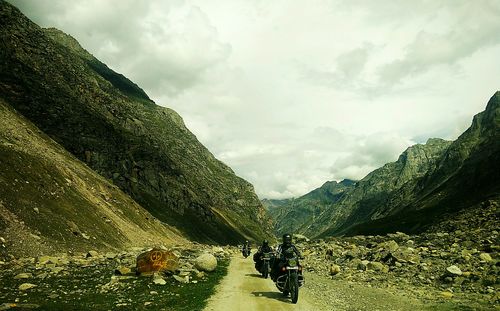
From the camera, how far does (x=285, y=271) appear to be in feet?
66.7

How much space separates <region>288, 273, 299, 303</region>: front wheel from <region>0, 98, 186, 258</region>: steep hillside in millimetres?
21063

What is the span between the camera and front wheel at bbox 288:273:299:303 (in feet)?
61.4

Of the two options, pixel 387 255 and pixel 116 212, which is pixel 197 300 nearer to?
pixel 387 255

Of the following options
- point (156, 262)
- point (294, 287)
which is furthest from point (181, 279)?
point (294, 287)

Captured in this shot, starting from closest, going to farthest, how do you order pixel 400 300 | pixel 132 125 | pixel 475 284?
pixel 400 300 → pixel 475 284 → pixel 132 125

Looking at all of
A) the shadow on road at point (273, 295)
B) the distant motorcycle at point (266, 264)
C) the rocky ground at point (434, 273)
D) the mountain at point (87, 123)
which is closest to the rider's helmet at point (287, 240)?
the shadow on road at point (273, 295)

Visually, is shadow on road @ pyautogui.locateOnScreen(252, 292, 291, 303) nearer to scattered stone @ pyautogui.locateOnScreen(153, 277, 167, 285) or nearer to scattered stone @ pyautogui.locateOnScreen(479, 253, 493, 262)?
scattered stone @ pyautogui.locateOnScreen(153, 277, 167, 285)

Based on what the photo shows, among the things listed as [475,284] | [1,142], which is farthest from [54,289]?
[1,142]

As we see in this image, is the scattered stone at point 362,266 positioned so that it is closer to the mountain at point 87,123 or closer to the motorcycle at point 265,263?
the motorcycle at point 265,263

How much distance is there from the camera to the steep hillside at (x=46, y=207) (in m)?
32.1

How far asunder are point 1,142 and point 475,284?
4905 centimetres

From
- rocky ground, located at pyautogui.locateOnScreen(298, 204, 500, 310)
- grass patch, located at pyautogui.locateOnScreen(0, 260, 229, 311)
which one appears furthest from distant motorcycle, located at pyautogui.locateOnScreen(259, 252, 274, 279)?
rocky ground, located at pyautogui.locateOnScreen(298, 204, 500, 310)

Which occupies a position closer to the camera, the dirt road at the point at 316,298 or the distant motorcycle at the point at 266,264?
the dirt road at the point at 316,298

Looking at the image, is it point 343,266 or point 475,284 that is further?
point 343,266
